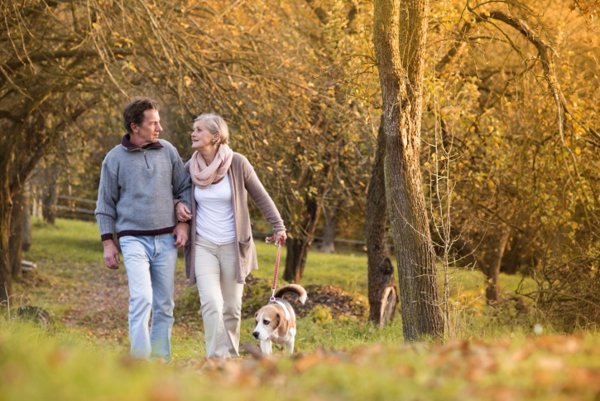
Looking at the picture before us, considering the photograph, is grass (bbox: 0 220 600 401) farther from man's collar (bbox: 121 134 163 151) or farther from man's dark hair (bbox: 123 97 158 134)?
man's dark hair (bbox: 123 97 158 134)

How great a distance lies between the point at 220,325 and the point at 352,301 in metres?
9.09

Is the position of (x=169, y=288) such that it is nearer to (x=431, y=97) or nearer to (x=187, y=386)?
(x=187, y=386)

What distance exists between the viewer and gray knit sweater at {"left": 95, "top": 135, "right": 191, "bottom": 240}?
797 cm

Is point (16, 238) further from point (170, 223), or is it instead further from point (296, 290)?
point (170, 223)

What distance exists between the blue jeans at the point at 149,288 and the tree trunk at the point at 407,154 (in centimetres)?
246

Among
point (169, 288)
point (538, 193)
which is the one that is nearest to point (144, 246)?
point (169, 288)

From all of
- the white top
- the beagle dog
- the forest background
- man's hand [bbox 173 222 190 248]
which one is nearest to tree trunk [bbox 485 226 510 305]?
the forest background

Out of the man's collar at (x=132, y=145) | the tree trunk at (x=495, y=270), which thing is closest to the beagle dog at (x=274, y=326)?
the man's collar at (x=132, y=145)

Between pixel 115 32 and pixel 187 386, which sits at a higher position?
pixel 115 32

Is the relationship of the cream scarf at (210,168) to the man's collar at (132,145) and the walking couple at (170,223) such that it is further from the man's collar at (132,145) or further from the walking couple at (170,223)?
the man's collar at (132,145)

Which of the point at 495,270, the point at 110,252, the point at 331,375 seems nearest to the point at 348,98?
Result: the point at 110,252

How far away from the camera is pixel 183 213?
8.12 m

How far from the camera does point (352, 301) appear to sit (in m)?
17.1

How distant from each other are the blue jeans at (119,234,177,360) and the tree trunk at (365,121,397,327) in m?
A: 6.86
